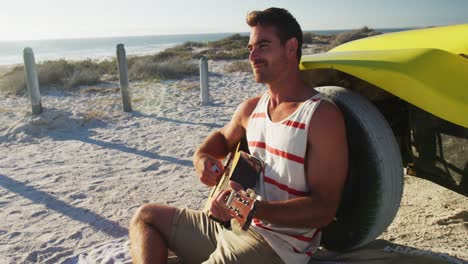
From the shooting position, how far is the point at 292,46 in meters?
2.27

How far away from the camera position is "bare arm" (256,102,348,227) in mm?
1967

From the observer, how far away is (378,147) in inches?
84.2

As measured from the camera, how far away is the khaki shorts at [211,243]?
2.08 metres

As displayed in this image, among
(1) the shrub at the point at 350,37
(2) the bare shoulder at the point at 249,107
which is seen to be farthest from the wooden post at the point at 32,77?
(1) the shrub at the point at 350,37

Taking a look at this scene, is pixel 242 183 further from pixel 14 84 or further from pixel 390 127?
pixel 14 84

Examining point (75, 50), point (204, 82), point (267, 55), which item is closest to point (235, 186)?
point (267, 55)

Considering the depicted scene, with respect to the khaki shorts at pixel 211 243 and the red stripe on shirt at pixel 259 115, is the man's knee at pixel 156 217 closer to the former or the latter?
the khaki shorts at pixel 211 243

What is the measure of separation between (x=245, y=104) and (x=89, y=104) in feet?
23.6

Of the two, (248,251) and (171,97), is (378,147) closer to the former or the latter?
(248,251)

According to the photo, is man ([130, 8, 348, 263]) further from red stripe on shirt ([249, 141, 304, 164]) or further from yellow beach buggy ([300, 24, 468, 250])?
yellow beach buggy ([300, 24, 468, 250])

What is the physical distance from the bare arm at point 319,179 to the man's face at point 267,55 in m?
0.40

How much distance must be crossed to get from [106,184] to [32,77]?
4081mm

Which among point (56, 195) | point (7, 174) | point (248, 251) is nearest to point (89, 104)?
point (7, 174)

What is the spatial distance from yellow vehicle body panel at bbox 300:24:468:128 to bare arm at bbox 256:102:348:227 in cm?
38
